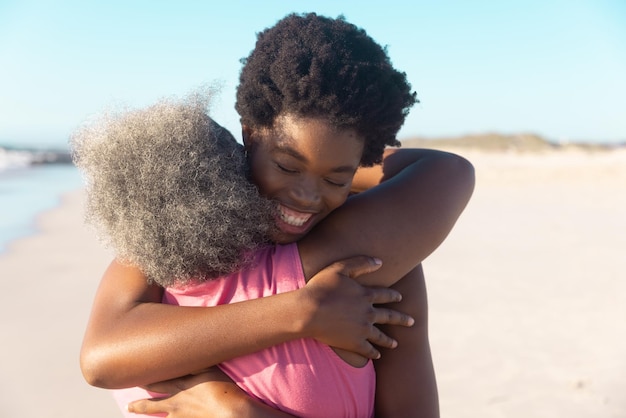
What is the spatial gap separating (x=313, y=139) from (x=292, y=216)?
0.26 metres

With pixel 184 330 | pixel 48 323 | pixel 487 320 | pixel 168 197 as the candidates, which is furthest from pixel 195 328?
pixel 487 320

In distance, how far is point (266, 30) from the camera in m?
2.32

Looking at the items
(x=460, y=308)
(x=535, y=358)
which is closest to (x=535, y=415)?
(x=535, y=358)

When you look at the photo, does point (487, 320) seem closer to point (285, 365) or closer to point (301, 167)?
point (301, 167)

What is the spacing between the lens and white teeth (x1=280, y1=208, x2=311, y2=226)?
2.14 metres

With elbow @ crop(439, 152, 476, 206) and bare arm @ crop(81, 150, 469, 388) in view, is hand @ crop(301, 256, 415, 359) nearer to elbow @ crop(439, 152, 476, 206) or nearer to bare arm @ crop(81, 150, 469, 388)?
bare arm @ crop(81, 150, 469, 388)

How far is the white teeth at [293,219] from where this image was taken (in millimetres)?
2137

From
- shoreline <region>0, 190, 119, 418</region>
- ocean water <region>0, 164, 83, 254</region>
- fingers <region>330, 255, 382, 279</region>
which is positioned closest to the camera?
fingers <region>330, 255, 382, 279</region>

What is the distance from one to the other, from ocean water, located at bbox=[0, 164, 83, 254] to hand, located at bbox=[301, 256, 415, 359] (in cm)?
365

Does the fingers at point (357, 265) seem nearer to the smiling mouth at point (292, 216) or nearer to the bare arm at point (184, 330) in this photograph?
the bare arm at point (184, 330)

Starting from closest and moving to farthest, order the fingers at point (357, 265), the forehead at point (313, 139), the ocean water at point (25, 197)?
the fingers at point (357, 265) → the forehead at point (313, 139) → the ocean water at point (25, 197)

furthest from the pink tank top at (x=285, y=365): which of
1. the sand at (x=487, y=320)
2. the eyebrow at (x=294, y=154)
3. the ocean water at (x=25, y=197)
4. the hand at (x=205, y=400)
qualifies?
the ocean water at (x=25, y=197)

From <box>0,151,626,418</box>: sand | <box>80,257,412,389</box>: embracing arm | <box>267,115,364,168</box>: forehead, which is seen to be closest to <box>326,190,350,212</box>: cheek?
<box>267,115,364,168</box>: forehead

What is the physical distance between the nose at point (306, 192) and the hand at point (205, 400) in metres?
0.63
